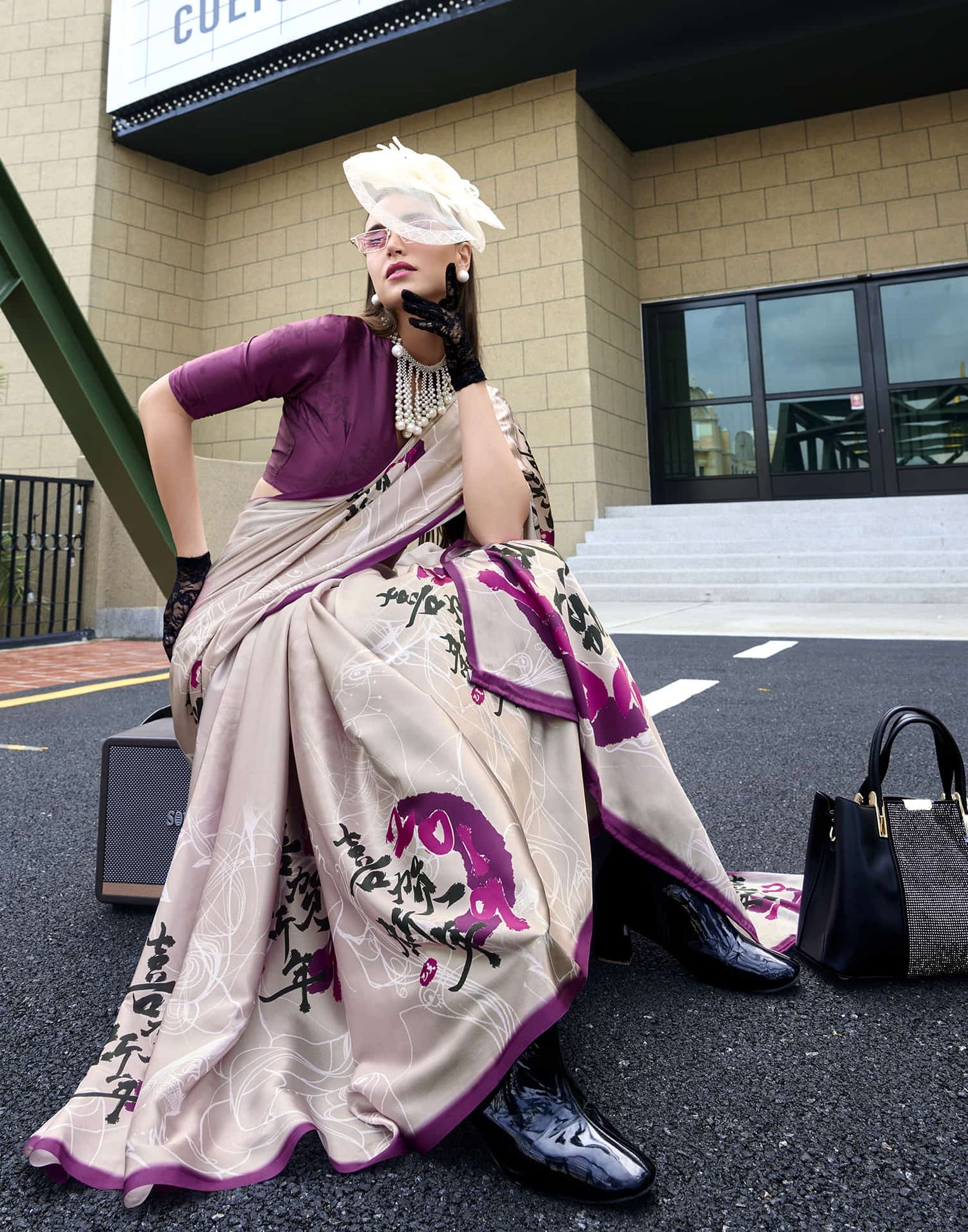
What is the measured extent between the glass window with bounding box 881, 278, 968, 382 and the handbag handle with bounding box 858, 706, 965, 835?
32.1 feet

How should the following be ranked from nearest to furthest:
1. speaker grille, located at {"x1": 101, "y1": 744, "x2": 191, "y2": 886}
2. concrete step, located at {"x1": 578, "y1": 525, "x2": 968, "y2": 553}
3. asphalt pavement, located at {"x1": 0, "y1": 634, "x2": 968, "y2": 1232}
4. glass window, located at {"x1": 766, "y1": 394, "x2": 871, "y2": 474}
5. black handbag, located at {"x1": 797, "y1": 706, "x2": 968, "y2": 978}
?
asphalt pavement, located at {"x1": 0, "y1": 634, "x2": 968, "y2": 1232} → black handbag, located at {"x1": 797, "y1": 706, "x2": 968, "y2": 978} → speaker grille, located at {"x1": 101, "y1": 744, "x2": 191, "y2": 886} → concrete step, located at {"x1": 578, "y1": 525, "x2": 968, "y2": 553} → glass window, located at {"x1": 766, "y1": 394, "x2": 871, "y2": 474}

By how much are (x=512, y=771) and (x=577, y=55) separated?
9.55m

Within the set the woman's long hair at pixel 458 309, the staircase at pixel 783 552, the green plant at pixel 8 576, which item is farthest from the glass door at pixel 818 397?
the woman's long hair at pixel 458 309

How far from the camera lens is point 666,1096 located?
3.34 ft

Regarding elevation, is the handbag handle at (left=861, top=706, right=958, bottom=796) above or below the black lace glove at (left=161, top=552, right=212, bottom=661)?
below

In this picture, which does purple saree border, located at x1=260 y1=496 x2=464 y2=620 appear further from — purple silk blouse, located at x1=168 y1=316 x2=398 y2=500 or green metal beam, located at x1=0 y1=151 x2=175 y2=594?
green metal beam, located at x1=0 y1=151 x2=175 y2=594

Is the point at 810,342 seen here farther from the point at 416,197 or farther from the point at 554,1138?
the point at 554,1138

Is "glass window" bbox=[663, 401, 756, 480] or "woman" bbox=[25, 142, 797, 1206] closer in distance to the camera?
"woman" bbox=[25, 142, 797, 1206]

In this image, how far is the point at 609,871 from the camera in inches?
53.1

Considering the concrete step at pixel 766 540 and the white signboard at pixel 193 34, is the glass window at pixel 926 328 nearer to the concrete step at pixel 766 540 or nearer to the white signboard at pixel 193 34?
the concrete step at pixel 766 540

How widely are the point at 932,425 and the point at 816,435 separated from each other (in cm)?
124

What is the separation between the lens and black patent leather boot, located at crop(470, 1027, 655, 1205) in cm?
84

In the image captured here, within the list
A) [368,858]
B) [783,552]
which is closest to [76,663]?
[368,858]

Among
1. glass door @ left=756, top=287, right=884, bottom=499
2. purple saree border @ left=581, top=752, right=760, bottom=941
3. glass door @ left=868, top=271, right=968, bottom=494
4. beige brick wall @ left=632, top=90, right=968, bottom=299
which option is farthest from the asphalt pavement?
beige brick wall @ left=632, top=90, right=968, bottom=299
